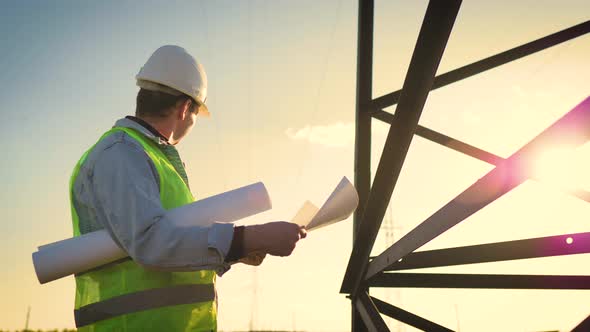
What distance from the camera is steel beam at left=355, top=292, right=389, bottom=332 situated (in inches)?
132

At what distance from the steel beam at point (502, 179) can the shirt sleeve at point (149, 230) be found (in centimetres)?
91

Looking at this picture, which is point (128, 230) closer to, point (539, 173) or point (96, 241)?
point (96, 241)

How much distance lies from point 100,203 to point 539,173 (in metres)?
1.71

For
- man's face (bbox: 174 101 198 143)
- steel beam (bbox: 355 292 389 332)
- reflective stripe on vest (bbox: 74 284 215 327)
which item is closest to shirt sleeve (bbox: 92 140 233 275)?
reflective stripe on vest (bbox: 74 284 215 327)

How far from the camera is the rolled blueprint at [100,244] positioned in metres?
2.39

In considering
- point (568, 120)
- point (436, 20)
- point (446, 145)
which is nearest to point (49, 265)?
point (436, 20)

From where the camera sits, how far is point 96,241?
2.41 metres

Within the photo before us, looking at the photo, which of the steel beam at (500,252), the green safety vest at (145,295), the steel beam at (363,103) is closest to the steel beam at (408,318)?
the steel beam at (500,252)

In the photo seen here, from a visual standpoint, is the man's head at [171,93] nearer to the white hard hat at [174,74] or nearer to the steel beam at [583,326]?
the white hard hat at [174,74]

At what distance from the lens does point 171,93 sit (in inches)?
119

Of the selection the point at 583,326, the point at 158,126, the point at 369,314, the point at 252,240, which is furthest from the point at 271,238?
the point at 369,314

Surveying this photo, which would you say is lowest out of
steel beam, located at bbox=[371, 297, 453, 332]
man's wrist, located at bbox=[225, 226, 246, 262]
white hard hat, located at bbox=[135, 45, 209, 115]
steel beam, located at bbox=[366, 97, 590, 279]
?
steel beam, located at bbox=[371, 297, 453, 332]

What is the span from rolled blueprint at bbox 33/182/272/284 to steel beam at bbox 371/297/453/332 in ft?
6.99

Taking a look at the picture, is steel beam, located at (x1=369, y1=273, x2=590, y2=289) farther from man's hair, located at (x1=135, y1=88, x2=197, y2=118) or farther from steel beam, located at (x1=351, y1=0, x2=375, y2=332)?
man's hair, located at (x1=135, y1=88, x2=197, y2=118)
